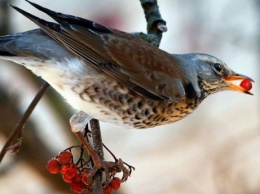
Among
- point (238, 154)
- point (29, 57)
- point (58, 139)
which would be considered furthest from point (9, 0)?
point (238, 154)

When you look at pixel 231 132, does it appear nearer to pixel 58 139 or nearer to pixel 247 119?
pixel 247 119

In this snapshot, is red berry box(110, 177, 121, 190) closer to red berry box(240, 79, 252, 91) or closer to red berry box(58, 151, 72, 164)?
red berry box(58, 151, 72, 164)

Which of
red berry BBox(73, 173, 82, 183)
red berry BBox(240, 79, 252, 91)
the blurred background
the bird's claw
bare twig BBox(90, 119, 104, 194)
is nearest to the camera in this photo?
bare twig BBox(90, 119, 104, 194)

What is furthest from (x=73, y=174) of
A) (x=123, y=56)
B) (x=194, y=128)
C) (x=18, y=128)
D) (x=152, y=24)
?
(x=194, y=128)

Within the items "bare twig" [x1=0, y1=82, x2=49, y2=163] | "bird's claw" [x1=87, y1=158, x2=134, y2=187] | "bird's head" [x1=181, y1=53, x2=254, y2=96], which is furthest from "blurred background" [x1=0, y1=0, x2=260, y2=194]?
"bare twig" [x1=0, y1=82, x2=49, y2=163]

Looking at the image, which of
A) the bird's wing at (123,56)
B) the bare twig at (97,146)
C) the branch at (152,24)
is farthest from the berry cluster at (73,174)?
the branch at (152,24)
